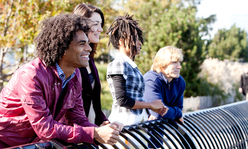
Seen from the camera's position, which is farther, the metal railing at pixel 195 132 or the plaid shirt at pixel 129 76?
the plaid shirt at pixel 129 76

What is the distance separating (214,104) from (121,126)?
10150 millimetres

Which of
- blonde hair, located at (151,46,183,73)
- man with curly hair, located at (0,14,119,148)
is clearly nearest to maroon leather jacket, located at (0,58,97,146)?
man with curly hair, located at (0,14,119,148)

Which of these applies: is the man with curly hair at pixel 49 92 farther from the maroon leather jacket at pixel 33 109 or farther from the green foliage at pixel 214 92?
the green foliage at pixel 214 92

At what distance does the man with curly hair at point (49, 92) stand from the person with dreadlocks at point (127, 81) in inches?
35.1

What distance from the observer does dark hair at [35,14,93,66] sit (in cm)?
163

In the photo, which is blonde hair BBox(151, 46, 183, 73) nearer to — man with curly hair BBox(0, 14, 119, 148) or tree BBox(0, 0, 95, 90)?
man with curly hair BBox(0, 14, 119, 148)

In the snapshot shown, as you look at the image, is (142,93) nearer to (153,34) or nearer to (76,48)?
(76,48)

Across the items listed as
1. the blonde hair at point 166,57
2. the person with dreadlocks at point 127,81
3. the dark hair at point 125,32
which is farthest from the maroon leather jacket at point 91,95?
the blonde hair at point 166,57

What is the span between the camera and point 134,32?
2955 millimetres

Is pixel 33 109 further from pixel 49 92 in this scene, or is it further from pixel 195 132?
pixel 195 132

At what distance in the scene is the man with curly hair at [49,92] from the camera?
58.5 inches

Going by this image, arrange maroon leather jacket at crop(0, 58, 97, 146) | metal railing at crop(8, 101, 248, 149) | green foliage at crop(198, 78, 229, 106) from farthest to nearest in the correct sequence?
green foliage at crop(198, 78, 229, 106) → metal railing at crop(8, 101, 248, 149) → maroon leather jacket at crop(0, 58, 97, 146)

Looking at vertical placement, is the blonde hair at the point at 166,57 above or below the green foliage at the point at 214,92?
above

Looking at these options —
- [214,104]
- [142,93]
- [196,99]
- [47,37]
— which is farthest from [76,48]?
[214,104]
